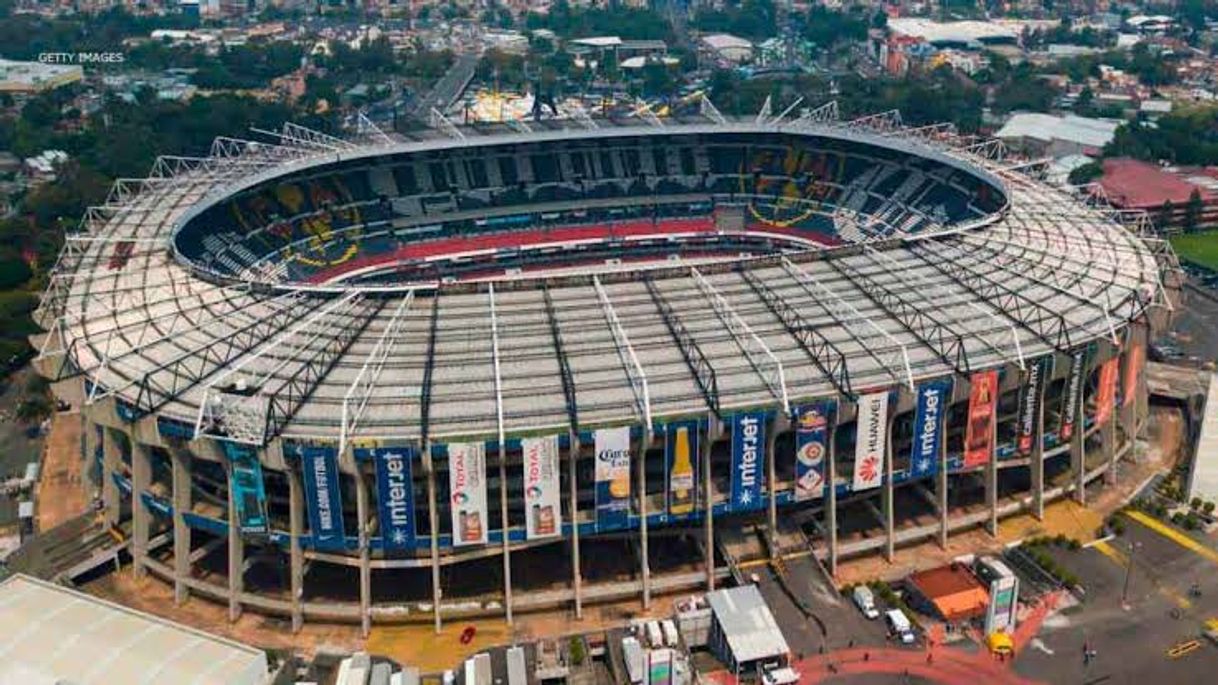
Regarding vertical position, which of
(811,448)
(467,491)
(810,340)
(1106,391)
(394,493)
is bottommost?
(1106,391)

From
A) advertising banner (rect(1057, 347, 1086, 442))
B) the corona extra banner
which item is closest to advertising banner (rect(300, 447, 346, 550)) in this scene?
the corona extra banner

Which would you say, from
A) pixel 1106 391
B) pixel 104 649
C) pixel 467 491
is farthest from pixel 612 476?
pixel 1106 391

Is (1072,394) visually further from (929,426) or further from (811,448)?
(811,448)

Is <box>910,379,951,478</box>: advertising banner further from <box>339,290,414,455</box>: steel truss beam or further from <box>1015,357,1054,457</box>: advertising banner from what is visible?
<box>339,290,414,455</box>: steel truss beam

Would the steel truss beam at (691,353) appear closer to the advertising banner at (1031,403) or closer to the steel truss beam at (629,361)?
the steel truss beam at (629,361)

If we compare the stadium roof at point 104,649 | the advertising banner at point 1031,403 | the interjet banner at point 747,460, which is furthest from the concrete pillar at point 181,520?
the advertising banner at point 1031,403
